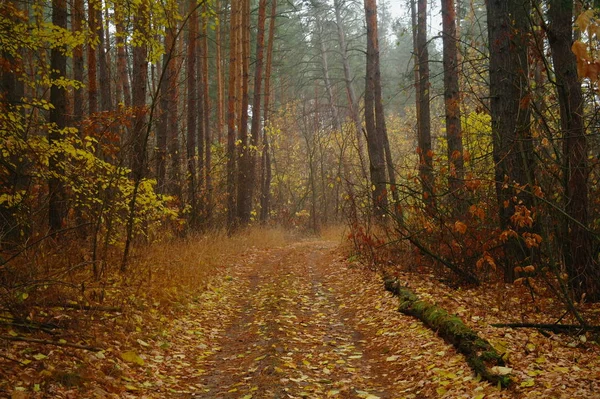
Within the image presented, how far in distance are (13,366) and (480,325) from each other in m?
5.14

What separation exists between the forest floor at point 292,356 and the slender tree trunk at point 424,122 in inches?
69.0

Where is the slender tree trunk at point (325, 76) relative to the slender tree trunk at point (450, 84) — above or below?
above

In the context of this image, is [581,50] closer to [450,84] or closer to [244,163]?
[450,84]

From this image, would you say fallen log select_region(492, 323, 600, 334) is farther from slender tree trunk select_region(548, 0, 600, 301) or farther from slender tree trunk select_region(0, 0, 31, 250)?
slender tree trunk select_region(0, 0, 31, 250)

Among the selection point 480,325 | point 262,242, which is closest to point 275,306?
point 480,325

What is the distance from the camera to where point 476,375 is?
4.83 metres

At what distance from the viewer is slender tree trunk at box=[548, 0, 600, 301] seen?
642cm

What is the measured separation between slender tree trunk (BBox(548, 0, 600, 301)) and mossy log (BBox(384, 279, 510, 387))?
181 centimetres

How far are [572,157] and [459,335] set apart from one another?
2.82 meters

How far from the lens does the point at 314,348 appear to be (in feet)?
21.2

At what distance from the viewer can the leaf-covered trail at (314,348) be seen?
5.09m

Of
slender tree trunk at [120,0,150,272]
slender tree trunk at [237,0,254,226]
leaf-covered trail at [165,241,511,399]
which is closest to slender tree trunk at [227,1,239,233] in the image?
slender tree trunk at [237,0,254,226]

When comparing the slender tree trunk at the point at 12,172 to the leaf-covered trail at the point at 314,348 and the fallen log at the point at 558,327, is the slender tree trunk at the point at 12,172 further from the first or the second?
the fallen log at the point at 558,327

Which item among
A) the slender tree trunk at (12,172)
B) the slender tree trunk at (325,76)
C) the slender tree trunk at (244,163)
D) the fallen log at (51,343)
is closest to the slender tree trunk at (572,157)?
the fallen log at (51,343)
